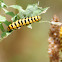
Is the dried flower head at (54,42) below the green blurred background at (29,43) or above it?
above

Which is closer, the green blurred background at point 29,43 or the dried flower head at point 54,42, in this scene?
the dried flower head at point 54,42

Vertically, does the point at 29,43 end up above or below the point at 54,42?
below

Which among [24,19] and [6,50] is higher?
[24,19]

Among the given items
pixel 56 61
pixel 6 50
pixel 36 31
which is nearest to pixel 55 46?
pixel 56 61

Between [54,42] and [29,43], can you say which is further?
[29,43]

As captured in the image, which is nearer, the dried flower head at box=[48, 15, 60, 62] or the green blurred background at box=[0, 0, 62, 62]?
the dried flower head at box=[48, 15, 60, 62]

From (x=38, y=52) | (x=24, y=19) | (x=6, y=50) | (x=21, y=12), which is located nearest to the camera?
(x=21, y=12)

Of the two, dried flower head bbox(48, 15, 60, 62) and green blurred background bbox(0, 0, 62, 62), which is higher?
dried flower head bbox(48, 15, 60, 62)

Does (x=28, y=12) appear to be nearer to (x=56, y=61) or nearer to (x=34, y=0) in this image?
(x=56, y=61)
